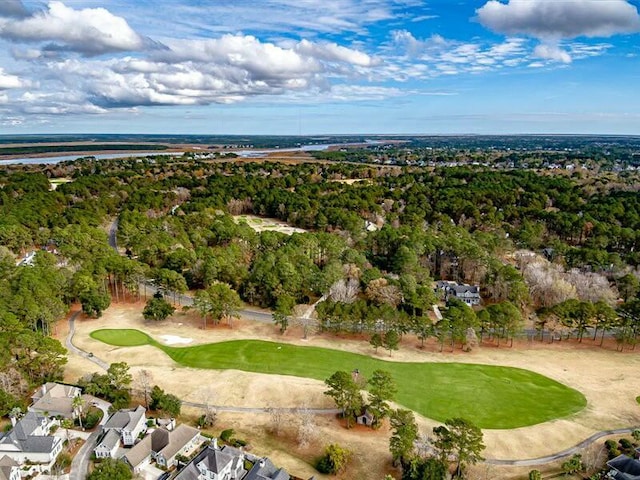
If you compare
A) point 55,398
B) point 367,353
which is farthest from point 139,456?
point 367,353

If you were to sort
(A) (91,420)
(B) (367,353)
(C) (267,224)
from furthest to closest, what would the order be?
(C) (267,224) < (B) (367,353) < (A) (91,420)

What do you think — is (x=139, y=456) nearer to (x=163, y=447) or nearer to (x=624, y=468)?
(x=163, y=447)

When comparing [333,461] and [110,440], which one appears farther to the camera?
[110,440]

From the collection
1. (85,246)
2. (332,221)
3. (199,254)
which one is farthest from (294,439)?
(332,221)

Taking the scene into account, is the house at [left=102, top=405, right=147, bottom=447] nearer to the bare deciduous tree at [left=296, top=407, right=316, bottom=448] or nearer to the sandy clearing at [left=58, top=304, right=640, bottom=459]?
the sandy clearing at [left=58, top=304, right=640, bottom=459]

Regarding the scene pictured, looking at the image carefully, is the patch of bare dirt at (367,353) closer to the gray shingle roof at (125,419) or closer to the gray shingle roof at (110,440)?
the gray shingle roof at (125,419)

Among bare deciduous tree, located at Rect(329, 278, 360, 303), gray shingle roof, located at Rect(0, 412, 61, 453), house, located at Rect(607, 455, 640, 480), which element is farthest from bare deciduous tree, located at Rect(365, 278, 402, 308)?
gray shingle roof, located at Rect(0, 412, 61, 453)
